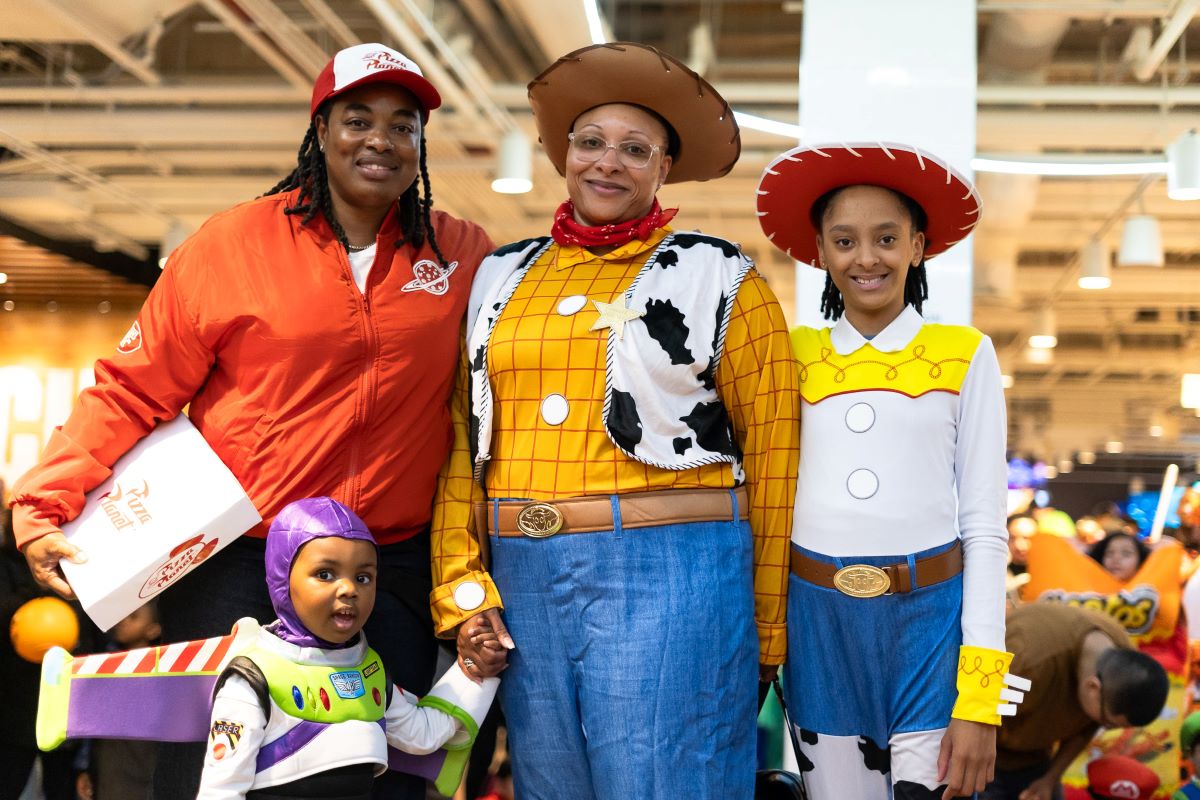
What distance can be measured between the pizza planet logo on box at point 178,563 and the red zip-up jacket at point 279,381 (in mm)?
122

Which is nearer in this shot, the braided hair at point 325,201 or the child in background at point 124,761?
the braided hair at point 325,201

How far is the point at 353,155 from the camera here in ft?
8.62

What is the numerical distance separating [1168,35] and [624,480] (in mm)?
5615

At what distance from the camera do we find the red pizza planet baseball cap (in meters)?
2.58

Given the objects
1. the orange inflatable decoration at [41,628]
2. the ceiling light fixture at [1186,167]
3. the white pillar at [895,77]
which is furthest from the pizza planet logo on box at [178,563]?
the ceiling light fixture at [1186,167]

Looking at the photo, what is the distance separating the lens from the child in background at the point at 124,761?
11.8 feet

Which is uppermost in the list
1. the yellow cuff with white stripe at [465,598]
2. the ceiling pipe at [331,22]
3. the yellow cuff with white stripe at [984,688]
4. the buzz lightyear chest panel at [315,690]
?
the ceiling pipe at [331,22]

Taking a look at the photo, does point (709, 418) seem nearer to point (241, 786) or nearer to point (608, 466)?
point (608, 466)

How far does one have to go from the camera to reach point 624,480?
7.82 feet

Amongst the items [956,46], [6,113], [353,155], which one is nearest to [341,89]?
Result: [353,155]

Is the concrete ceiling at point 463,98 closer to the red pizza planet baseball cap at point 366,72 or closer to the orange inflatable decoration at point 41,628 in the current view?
the orange inflatable decoration at point 41,628

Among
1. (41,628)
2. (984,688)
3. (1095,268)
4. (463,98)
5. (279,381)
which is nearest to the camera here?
(984,688)

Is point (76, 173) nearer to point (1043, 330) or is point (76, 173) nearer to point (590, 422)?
point (590, 422)

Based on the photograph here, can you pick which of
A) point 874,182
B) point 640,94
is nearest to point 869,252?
point 874,182
